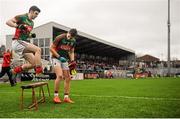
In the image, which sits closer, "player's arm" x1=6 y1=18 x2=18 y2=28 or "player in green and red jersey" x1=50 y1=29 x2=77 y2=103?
"player's arm" x1=6 y1=18 x2=18 y2=28

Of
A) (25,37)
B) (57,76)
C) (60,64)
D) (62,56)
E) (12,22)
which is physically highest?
(12,22)

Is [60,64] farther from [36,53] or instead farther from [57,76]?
[36,53]

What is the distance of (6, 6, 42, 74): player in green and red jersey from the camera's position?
825 cm

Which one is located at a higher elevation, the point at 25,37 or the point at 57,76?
the point at 25,37

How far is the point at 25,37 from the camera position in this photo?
28.0 ft

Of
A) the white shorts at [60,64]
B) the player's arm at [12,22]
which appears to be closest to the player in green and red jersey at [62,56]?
the white shorts at [60,64]

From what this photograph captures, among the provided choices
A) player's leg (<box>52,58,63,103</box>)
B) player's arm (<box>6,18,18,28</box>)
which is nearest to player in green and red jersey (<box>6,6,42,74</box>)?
player's arm (<box>6,18,18,28</box>)

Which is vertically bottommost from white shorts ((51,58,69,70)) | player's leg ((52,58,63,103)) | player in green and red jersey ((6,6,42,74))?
player's leg ((52,58,63,103))

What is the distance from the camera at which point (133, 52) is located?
78375mm

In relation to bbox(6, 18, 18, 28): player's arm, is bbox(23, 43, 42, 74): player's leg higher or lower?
lower

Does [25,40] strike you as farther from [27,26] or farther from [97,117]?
[97,117]

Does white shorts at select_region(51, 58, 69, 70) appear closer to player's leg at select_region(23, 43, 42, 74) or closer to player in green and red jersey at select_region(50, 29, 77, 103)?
player in green and red jersey at select_region(50, 29, 77, 103)

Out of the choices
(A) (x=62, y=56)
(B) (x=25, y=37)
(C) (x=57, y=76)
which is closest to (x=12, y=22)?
(B) (x=25, y=37)

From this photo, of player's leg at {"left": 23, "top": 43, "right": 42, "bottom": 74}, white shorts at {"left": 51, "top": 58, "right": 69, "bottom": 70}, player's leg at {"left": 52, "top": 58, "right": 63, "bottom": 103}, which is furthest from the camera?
white shorts at {"left": 51, "top": 58, "right": 69, "bottom": 70}
